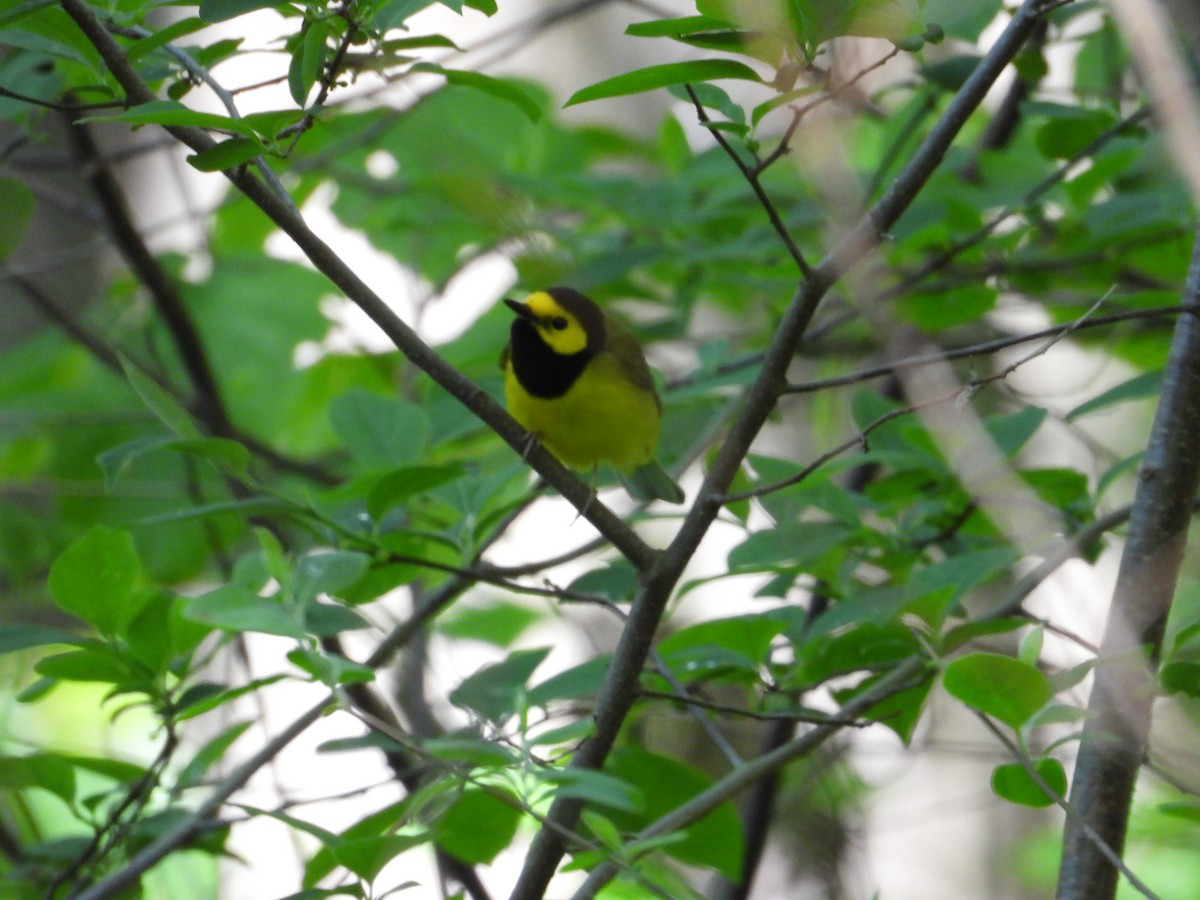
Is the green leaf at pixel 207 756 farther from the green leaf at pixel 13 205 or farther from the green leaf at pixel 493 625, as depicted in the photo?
the green leaf at pixel 493 625

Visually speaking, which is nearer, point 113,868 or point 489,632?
point 113,868

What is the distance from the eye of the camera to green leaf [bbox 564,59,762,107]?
1348mm

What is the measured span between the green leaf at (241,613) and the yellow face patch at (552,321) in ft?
4.94

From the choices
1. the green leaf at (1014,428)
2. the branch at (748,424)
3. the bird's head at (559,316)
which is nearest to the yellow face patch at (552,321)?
the bird's head at (559,316)

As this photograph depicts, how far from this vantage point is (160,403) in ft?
5.12

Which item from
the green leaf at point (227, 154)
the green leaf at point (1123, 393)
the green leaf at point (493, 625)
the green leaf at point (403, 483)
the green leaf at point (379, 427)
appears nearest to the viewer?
the green leaf at point (227, 154)

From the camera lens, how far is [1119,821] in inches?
61.1

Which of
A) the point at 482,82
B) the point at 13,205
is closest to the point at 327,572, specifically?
the point at 482,82

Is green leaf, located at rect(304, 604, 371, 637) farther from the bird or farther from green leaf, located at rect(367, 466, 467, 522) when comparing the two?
the bird

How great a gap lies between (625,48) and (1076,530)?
4.36 metres

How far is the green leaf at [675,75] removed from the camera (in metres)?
1.35

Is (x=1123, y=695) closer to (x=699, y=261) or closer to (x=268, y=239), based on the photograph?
(x=699, y=261)

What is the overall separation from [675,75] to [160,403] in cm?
73

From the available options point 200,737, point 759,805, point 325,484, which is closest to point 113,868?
point 759,805
